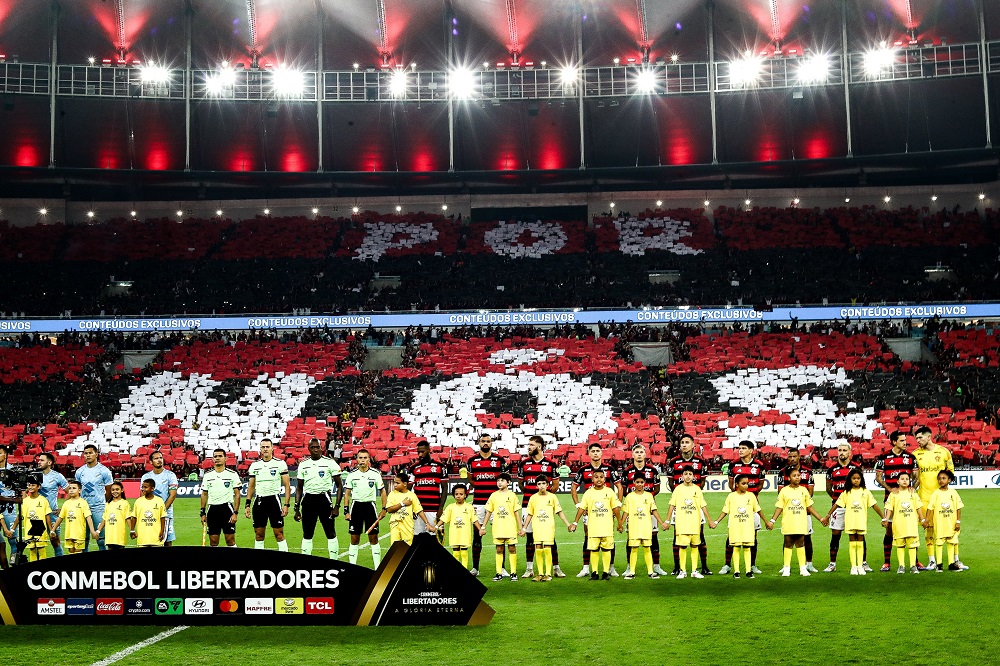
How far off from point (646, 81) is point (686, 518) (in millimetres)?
37563

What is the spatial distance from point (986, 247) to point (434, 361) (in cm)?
2753

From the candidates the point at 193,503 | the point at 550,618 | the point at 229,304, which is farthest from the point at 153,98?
the point at 550,618

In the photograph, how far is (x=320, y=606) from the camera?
469 inches

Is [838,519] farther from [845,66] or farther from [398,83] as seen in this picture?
[398,83]

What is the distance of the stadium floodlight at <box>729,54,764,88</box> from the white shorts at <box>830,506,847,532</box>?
1441 inches

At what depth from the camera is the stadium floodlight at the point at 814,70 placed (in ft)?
156

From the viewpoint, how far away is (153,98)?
4781 cm

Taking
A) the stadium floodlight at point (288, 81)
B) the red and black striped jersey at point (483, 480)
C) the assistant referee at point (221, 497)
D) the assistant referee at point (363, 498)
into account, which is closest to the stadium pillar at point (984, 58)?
the stadium floodlight at point (288, 81)

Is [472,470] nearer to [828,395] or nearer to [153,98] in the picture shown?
[828,395]

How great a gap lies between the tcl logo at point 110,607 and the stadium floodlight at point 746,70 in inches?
1682

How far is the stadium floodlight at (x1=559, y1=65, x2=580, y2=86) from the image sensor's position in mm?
49188

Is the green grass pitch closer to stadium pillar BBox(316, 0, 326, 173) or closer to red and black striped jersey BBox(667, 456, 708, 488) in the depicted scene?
red and black striped jersey BBox(667, 456, 708, 488)

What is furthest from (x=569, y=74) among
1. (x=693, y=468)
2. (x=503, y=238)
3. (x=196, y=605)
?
(x=196, y=605)

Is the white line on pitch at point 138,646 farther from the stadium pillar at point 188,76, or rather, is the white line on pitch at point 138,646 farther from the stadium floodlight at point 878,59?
the stadium floodlight at point 878,59
